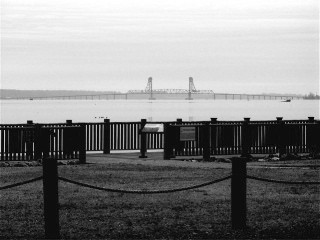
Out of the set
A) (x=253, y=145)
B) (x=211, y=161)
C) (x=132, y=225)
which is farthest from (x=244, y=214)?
(x=253, y=145)

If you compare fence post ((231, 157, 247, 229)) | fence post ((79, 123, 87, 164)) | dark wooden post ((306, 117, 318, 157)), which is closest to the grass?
fence post ((231, 157, 247, 229))

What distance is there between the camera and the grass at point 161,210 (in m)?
10.6

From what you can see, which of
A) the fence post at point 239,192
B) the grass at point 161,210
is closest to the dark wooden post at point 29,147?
the grass at point 161,210

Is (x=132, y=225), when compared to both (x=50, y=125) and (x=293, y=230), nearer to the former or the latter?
(x=293, y=230)

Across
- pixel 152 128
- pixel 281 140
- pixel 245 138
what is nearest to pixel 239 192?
pixel 245 138

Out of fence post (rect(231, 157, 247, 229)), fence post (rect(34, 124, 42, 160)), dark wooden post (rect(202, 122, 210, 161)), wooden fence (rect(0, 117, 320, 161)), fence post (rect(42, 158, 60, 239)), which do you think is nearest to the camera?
fence post (rect(42, 158, 60, 239))

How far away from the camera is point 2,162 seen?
21891mm

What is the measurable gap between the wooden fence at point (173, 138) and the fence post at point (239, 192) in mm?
11656

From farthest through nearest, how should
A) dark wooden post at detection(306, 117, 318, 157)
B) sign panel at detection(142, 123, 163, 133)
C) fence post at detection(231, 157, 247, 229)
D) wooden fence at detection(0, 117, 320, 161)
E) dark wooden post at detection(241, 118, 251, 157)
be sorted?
1. dark wooden post at detection(306, 117, 318, 157)
2. sign panel at detection(142, 123, 163, 133)
3. dark wooden post at detection(241, 118, 251, 157)
4. wooden fence at detection(0, 117, 320, 161)
5. fence post at detection(231, 157, 247, 229)

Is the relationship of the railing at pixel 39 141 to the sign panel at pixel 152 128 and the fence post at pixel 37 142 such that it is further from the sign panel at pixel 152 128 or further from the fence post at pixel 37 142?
the sign panel at pixel 152 128

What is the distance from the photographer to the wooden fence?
72.5 feet

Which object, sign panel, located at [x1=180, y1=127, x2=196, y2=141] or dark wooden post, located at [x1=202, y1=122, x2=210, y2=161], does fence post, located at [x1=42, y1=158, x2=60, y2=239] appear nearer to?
dark wooden post, located at [x1=202, y1=122, x2=210, y2=161]

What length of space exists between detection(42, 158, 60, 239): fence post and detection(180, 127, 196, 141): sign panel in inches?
532

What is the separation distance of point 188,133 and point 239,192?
1302 centimetres
